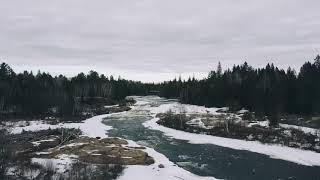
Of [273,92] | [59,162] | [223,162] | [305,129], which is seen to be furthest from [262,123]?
[59,162]

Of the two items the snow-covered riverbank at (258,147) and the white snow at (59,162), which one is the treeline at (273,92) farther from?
the white snow at (59,162)

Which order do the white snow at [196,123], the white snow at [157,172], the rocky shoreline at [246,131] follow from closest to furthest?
the white snow at [157,172] < the rocky shoreline at [246,131] < the white snow at [196,123]

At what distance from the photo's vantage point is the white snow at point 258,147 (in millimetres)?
49969

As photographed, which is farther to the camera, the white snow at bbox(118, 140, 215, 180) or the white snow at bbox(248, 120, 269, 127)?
the white snow at bbox(248, 120, 269, 127)

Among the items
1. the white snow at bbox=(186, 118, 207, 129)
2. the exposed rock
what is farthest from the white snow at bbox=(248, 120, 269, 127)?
the exposed rock

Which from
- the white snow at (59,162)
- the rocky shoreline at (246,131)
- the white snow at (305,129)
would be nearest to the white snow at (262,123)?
the rocky shoreline at (246,131)

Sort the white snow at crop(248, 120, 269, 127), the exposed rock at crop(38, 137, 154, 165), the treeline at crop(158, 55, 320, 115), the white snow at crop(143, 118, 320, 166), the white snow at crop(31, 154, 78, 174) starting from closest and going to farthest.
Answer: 1. the white snow at crop(31, 154, 78, 174)
2. the exposed rock at crop(38, 137, 154, 165)
3. the white snow at crop(143, 118, 320, 166)
4. the white snow at crop(248, 120, 269, 127)
5. the treeline at crop(158, 55, 320, 115)

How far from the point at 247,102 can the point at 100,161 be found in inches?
2606

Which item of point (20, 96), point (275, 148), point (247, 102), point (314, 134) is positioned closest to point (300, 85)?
point (247, 102)

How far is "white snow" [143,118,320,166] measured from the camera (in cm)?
4997

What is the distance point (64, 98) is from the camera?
109 metres

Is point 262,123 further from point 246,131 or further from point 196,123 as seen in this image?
point 196,123

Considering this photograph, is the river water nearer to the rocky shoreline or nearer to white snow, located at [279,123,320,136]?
the rocky shoreline

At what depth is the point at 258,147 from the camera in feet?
191
